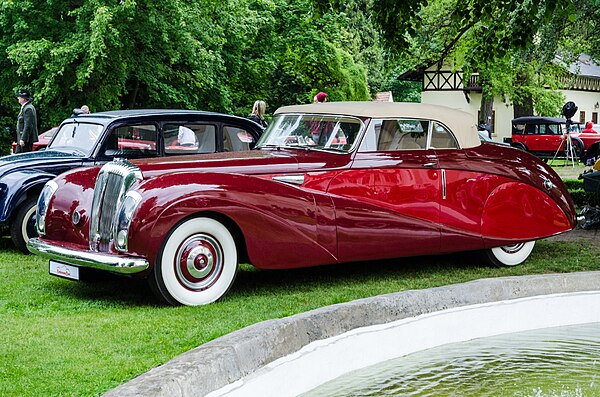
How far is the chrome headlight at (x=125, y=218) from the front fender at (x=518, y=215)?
3.54 m

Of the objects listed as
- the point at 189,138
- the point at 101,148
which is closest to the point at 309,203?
the point at 189,138

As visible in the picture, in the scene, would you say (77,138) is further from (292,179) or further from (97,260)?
(97,260)

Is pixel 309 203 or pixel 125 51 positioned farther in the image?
pixel 125 51

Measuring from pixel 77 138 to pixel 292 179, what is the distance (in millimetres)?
3638

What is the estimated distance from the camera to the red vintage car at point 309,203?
6.44 m

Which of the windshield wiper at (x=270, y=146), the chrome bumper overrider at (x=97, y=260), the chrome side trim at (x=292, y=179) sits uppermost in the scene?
the windshield wiper at (x=270, y=146)

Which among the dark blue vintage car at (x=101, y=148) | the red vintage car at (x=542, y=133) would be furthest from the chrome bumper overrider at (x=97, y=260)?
the red vintage car at (x=542, y=133)

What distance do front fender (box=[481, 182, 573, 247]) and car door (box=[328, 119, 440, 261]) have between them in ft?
2.22

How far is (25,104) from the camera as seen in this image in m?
12.9

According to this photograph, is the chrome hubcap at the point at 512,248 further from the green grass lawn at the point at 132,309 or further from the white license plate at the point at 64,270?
the white license plate at the point at 64,270

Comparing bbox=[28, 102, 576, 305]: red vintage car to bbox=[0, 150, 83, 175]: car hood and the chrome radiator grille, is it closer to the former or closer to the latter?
the chrome radiator grille

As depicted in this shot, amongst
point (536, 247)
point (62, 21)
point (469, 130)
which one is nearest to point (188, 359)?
point (469, 130)

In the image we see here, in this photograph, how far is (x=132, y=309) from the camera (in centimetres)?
637

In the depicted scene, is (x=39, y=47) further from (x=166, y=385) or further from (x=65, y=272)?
(x=166, y=385)
